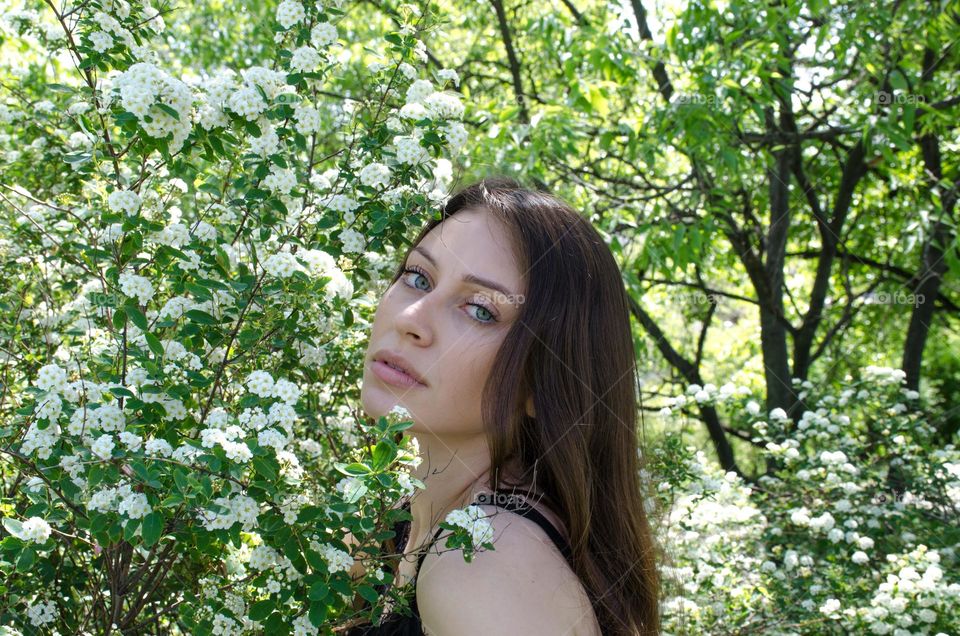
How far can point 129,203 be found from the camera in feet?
6.13

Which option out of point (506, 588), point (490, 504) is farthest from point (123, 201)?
point (506, 588)

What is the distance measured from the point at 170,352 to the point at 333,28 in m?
0.90

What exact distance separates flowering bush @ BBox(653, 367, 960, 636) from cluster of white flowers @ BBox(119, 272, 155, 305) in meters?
1.67

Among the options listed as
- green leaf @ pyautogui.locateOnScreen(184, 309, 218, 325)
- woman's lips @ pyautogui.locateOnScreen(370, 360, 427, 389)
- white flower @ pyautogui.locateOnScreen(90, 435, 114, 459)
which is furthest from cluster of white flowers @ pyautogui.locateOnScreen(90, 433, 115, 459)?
woman's lips @ pyautogui.locateOnScreen(370, 360, 427, 389)

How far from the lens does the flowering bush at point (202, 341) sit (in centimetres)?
163

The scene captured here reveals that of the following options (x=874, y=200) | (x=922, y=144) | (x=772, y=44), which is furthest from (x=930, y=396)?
(x=772, y=44)

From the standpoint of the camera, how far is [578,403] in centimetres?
199

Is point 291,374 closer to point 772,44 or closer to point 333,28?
point 333,28

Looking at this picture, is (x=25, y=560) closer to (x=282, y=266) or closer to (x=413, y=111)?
(x=282, y=266)

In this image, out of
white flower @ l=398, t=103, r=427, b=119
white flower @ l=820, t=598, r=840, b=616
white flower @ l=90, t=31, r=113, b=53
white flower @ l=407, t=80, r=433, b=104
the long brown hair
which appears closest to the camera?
the long brown hair

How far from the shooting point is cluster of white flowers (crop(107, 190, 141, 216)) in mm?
1850

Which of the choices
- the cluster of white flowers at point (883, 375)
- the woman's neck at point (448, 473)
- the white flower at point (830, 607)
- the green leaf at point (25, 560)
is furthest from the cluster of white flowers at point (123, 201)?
the cluster of white flowers at point (883, 375)

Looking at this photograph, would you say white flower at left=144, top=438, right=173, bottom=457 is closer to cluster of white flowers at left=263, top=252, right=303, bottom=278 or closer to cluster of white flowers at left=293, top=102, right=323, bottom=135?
cluster of white flowers at left=263, top=252, right=303, bottom=278

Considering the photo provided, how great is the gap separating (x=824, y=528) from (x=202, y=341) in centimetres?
257
